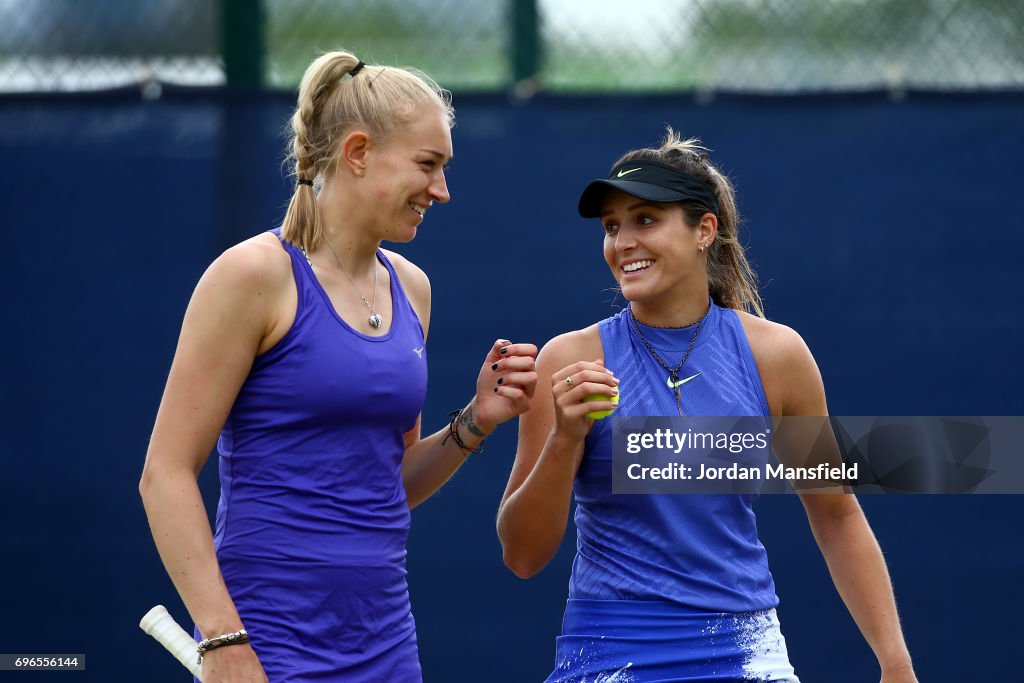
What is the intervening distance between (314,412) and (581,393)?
49 cm

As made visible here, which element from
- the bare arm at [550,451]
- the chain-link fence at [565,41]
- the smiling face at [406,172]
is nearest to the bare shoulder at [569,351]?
the bare arm at [550,451]

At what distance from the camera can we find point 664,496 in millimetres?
2352

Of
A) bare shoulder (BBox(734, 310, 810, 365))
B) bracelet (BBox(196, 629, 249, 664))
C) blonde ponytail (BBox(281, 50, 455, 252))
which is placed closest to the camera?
bracelet (BBox(196, 629, 249, 664))

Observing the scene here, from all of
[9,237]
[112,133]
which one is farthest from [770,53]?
[9,237]

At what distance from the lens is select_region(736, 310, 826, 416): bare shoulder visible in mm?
2514

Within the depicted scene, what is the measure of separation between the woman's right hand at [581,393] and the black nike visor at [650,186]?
0.45 metres

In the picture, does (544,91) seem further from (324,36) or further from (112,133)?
(112,133)

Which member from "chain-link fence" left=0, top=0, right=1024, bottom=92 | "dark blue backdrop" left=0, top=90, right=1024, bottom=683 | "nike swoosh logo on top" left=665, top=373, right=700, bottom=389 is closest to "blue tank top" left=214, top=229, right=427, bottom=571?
"nike swoosh logo on top" left=665, top=373, right=700, bottom=389

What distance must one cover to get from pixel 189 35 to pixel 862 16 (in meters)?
2.28

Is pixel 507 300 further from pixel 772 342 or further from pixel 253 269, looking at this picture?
pixel 253 269

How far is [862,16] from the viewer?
4098 millimetres

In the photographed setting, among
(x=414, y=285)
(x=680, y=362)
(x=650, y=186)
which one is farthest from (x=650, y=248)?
(x=414, y=285)

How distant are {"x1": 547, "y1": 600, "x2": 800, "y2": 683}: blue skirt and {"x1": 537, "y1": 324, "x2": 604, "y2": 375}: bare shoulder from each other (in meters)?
0.49

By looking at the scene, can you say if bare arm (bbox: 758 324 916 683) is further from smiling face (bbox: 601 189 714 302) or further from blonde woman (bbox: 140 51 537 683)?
blonde woman (bbox: 140 51 537 683)
